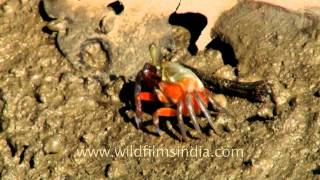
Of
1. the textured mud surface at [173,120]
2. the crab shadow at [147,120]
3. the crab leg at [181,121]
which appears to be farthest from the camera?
the crab shadow at [147,120]

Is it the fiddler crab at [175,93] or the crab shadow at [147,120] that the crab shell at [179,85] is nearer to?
the fiddler crab at [175,93]

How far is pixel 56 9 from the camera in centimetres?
684

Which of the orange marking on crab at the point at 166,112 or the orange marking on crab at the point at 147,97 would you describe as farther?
the orange marking on crab at the point at 147,97

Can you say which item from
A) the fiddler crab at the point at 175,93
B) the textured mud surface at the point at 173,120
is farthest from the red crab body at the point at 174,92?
the textured mud surface at the point at 173,120

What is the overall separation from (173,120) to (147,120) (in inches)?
7.6

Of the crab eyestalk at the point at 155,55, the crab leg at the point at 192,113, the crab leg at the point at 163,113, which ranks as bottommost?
the crab leg at the point at 163,113

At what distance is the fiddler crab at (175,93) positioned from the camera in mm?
5805

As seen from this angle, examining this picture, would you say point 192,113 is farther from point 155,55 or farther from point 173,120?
point 155,55

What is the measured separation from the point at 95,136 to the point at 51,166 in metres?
0.38

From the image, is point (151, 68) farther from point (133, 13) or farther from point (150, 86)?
point (133, 13)

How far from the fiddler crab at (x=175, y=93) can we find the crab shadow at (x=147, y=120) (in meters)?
0.08

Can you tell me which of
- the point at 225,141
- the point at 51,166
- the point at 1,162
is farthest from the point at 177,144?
the point at 1,162

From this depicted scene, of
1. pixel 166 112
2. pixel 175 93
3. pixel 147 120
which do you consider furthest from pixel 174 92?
pixel 147 120

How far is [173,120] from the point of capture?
6.08 m
